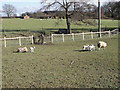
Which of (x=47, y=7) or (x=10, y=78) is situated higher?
(x=47, y=7)

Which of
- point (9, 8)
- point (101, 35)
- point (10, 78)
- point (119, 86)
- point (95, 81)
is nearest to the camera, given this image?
point (119, 86)

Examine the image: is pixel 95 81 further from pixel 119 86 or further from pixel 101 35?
pixel 101 35

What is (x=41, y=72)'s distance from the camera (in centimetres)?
907

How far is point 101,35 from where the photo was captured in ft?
101

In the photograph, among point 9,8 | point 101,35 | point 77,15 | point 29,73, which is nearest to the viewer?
point 29,73

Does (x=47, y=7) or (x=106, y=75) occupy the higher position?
(x=47, y=7)

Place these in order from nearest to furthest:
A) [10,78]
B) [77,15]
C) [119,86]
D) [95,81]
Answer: [119,86], [95,81], [10,78], [77,15]

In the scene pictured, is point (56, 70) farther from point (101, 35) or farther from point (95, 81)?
point (101, 35)

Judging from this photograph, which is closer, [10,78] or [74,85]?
[74,85]

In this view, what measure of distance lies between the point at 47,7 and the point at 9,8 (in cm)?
3687

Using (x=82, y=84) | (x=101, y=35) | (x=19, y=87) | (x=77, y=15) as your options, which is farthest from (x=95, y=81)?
(x=77, y=15)

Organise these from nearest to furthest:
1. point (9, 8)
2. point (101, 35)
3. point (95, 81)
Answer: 1. point (95, 81)
2. point (101, 35)
3. point (9, 8)

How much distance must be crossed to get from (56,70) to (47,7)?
109 feet

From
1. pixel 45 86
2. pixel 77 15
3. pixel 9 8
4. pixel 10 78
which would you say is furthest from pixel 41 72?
pixel 9 8
